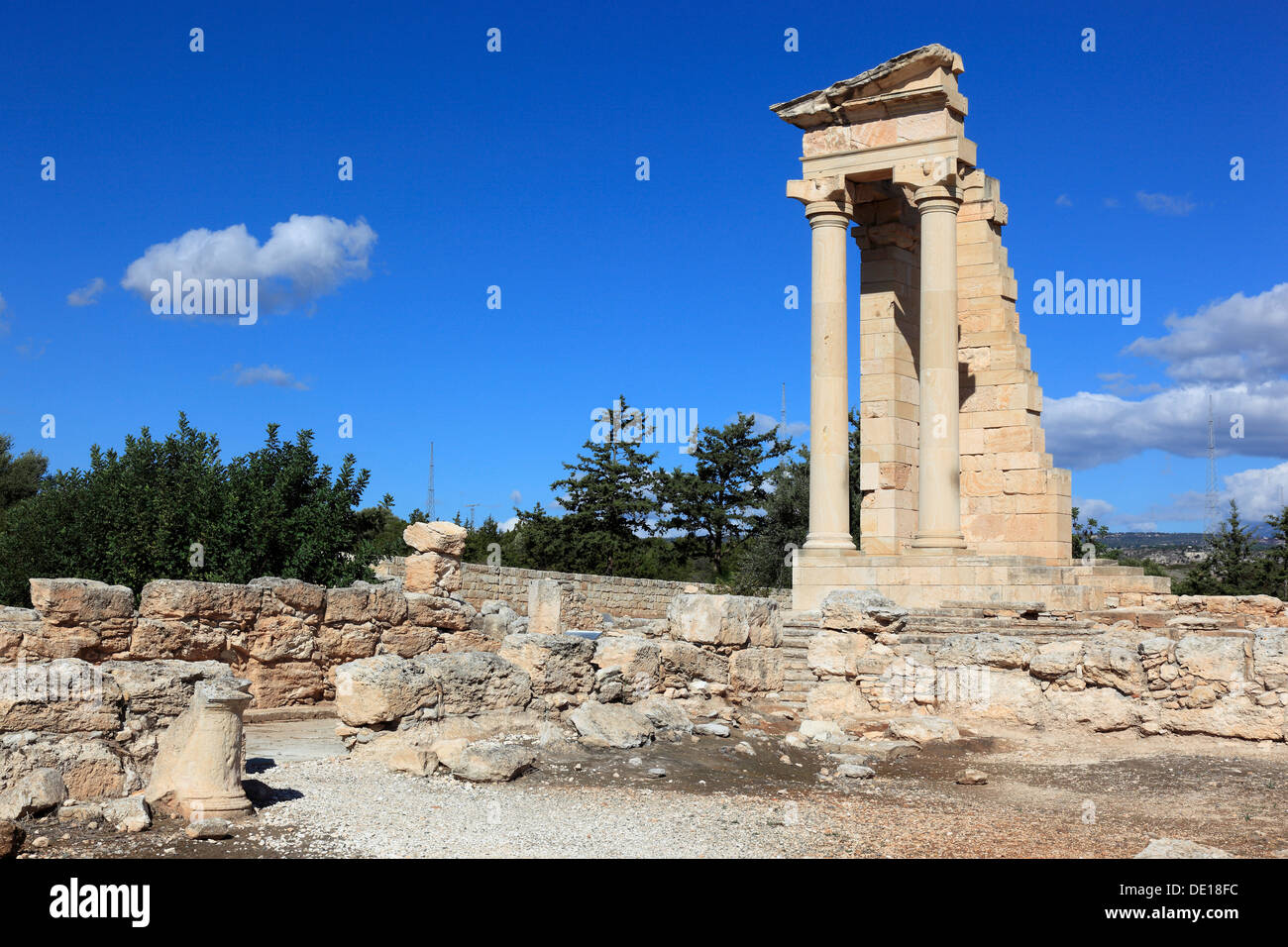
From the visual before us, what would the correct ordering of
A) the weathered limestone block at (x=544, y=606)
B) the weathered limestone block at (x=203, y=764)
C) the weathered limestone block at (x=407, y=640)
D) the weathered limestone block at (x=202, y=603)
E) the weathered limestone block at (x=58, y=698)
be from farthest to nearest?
the weathered limestone block at (x=544, y=606) → the weathered limestone block at (x=407, y=640) → the weathered limestone block at (x=202, y=603) → the weathered limestone block at (x=58, y=698) → the weathered limestone block at (x=203, y=764)

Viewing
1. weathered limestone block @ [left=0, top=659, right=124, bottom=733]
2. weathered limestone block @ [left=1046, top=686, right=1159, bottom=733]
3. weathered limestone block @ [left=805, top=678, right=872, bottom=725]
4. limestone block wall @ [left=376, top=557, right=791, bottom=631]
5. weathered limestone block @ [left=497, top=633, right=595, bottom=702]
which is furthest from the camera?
limestone block wall @ [left=376, top=557, right=791, bottom=631]

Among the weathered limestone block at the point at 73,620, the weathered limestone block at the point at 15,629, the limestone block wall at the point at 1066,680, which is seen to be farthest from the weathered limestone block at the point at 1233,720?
the weathered limestone block at the point at 15,629

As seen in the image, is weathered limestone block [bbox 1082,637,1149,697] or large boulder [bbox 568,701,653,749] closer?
large boulder [bbox 568,701,653,749]

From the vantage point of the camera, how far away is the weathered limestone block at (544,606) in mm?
16045

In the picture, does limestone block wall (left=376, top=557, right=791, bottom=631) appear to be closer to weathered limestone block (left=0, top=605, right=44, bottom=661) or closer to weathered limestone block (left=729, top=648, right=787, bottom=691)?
weathered limestone block (left=729, top=648, right=787, bottom=691)

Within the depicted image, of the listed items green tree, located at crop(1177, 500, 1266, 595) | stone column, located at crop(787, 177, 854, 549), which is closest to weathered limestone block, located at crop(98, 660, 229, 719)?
stone column, located at crop(787, 177, 854, 549)

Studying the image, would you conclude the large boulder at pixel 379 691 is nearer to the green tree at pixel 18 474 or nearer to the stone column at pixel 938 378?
the stone column at pixel 938 378

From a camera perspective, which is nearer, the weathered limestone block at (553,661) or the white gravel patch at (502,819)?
the white gravel patch at (502,819)

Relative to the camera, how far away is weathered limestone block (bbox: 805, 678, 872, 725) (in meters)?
12.1

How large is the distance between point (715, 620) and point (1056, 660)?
347 cm

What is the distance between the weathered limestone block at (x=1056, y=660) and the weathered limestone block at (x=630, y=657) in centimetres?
370

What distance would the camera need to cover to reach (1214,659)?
10391mm

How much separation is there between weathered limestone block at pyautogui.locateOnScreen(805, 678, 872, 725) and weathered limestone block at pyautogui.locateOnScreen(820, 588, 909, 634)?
72 cm
